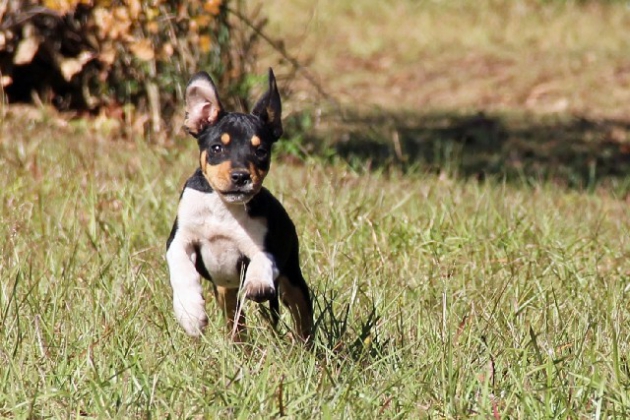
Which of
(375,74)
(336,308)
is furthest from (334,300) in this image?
(375,74)

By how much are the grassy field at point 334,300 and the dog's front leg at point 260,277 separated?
8.0 inches

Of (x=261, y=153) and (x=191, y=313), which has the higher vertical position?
(x=261, y=153)

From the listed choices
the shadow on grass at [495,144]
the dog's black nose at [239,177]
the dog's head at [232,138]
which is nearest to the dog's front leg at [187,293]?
the dog's head at [232,138]

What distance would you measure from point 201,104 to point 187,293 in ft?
2.69

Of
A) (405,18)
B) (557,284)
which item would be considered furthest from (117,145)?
(405,18)

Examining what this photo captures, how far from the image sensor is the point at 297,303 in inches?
182

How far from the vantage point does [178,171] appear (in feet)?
24.3

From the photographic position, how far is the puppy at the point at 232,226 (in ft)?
13.9

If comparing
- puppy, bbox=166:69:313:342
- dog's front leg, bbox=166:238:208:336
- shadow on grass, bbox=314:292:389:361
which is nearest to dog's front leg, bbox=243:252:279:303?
puppy, bbox=166:69:313:342

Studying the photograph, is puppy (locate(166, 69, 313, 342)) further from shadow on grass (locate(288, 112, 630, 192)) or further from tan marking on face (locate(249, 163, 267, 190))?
shadow on grass (locate(288, 112, 630, 192))

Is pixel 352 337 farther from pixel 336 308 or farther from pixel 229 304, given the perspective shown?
pixel 229 304

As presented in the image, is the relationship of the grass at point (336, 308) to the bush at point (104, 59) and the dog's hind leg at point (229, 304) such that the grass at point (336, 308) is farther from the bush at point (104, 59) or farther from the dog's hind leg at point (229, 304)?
the bush at point (104, 59)

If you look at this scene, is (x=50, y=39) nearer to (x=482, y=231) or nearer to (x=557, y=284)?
(x=482, y=231)

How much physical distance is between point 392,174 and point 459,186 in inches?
19.9
